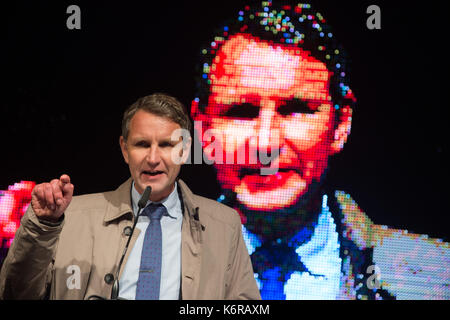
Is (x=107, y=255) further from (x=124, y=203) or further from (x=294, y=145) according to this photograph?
(x=294, y=145)

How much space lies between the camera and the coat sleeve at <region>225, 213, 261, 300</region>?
2.96m

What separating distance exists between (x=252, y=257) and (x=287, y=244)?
243mm

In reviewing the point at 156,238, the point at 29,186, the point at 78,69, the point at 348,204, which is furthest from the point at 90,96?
the point at 348,204

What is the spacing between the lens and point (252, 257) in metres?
3.69

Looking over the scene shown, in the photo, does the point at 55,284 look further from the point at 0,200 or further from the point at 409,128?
the point at 409,128

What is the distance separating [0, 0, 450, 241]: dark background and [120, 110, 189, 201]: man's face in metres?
0.78

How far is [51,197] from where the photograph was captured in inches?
89.8

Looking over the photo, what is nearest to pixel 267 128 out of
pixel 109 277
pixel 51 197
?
pixel 109 277

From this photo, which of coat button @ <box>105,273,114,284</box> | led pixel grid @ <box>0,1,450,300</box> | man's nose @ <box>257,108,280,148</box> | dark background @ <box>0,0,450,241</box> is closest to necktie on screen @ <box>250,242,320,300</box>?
led pixel grid @ <box>0,1,450,300</box>

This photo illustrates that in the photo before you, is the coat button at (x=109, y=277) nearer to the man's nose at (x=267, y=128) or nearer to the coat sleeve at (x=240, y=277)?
the coat sleeve at (x=240, y=277)

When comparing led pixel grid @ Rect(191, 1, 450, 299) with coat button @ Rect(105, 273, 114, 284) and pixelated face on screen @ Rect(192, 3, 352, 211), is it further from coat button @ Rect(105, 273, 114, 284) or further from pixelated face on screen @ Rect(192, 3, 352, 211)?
coat button @ Rect(105, 273, 114, 284)

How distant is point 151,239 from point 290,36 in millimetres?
1694

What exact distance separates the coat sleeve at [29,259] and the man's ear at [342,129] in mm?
1986

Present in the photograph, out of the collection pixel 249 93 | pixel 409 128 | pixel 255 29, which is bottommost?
pixel 409 128
